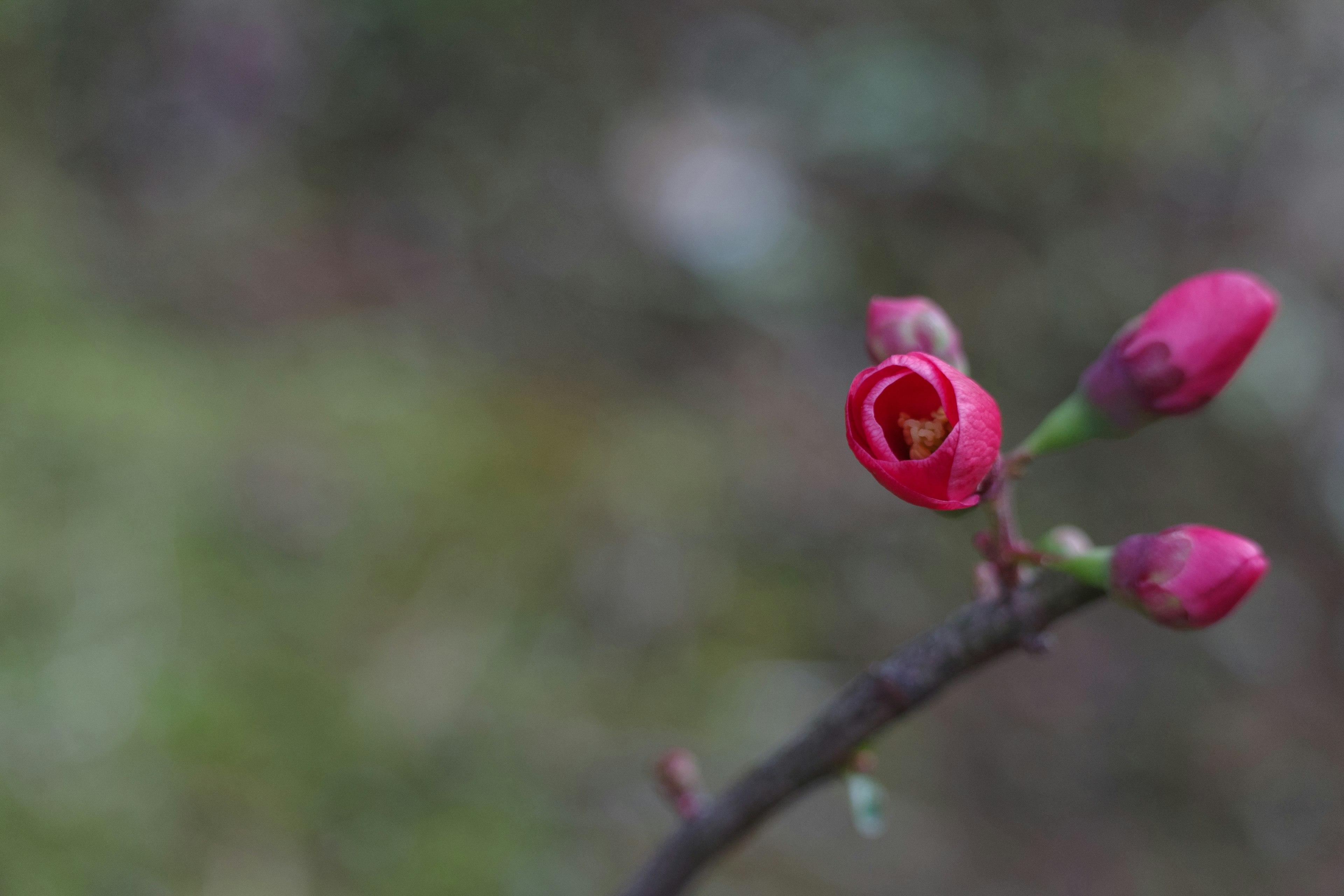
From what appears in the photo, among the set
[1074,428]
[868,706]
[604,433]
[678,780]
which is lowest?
[604,433]

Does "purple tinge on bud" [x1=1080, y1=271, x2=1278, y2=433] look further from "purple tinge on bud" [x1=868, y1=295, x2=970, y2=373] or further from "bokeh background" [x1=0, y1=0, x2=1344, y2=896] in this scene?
"bokeh background" [x1=0, y1=0, x2=1344, y2=896]

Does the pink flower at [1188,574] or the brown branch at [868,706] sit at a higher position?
the pink flower at [1188,574]

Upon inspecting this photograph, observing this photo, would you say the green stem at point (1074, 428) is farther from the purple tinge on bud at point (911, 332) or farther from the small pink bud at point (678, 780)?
the small pink bud at point (678, 780)

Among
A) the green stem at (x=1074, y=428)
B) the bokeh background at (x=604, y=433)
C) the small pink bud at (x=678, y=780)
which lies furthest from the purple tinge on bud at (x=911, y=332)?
the bokeh background at (x=604, y=433)

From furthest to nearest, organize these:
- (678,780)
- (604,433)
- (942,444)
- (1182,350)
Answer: (604,433), (678,780), (1182,350), (942,444)

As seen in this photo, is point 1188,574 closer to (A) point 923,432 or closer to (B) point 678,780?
(A) point 923,432

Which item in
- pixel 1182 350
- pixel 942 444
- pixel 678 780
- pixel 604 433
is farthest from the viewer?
pixel 604 433

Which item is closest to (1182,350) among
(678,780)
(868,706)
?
(868,706)
